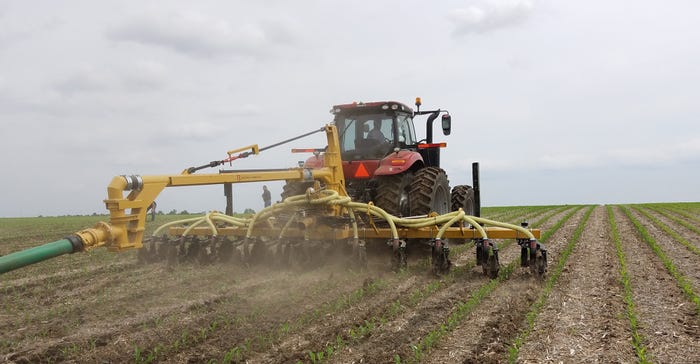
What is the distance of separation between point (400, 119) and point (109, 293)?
17.3ft

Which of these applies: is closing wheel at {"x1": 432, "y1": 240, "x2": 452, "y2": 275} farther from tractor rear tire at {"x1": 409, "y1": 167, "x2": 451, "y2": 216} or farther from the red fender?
the red fender

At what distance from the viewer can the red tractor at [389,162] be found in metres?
8.18

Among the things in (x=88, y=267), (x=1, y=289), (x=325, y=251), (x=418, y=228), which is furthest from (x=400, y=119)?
(x=1, y=289)

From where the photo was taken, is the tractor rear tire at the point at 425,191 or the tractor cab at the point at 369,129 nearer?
the tractor rear tire at the point at 425,191

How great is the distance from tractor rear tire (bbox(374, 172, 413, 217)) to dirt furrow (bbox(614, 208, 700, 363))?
3239mm

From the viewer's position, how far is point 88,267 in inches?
323

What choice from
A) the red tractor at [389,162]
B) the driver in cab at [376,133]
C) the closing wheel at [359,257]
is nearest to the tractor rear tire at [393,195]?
the red tractor at [389,162]

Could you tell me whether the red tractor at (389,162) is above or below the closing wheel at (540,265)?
above

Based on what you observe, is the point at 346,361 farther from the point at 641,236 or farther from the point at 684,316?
the point at 641,236

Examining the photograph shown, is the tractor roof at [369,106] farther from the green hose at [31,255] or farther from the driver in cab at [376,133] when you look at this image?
the green hose at [31,255]

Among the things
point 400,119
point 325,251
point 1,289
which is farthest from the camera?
point 400,119

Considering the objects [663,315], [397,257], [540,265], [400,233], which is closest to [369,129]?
[400,233]

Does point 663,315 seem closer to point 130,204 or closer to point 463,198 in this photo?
point 130,204

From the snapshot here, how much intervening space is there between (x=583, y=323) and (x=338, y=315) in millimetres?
2225
